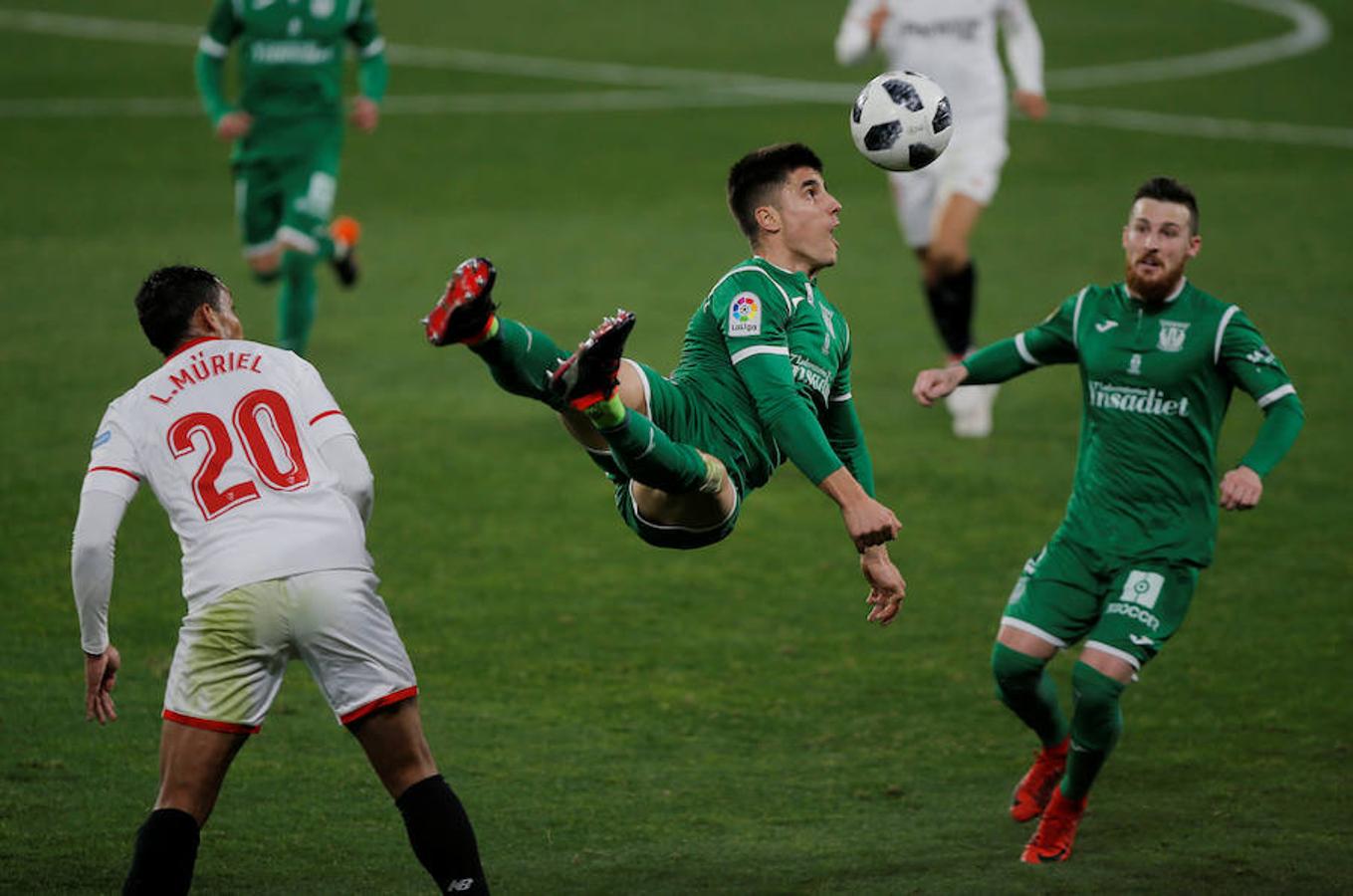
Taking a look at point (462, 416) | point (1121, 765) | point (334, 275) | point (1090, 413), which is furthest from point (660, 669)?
point (334, 275)

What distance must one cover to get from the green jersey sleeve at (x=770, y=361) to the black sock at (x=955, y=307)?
6.57 m

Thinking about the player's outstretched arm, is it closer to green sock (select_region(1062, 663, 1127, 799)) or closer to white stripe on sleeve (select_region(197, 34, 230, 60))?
green sock (select_region(1062, 663, 1127, 799))

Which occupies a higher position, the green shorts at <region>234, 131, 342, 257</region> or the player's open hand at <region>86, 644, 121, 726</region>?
the green shorts at <region>234, 131, 342, 257</region>

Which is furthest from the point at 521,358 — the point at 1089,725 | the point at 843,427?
the point at 1089,725

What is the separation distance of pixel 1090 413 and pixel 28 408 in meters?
8.32

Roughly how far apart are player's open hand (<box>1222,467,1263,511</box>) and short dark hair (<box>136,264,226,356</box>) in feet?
10.7

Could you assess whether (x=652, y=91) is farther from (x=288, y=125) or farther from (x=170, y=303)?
(x=170, y=303)

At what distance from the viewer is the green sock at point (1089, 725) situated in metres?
6.83

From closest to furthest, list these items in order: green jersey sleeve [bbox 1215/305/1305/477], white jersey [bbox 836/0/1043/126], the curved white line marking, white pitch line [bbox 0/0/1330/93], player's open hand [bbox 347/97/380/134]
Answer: green jersey sleeve [bbox 1215/305/1305/477]
white jersey [bbox 836/0/1043/126]
player's open hand [bbox 347/97/380/134]
white pitch line [bbox 0/0/1330/93]
the curved white line marking

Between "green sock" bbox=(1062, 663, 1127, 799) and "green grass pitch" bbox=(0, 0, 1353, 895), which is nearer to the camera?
"green sock" bbox=(1062, 663, 1127, 799)

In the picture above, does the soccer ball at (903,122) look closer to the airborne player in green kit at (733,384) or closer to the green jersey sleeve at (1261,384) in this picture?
the airborne player in green kit at (733,384)

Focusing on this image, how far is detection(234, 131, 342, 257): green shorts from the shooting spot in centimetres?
1360

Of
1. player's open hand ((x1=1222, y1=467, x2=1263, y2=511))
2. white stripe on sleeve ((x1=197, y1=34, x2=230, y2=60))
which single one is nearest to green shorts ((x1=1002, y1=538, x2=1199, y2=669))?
player's open hand ((x1=1222, y1=467, x2=1263, y2=511))

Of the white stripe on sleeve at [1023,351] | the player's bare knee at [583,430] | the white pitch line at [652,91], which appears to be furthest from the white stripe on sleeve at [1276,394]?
the white pitch line at [652,91]
